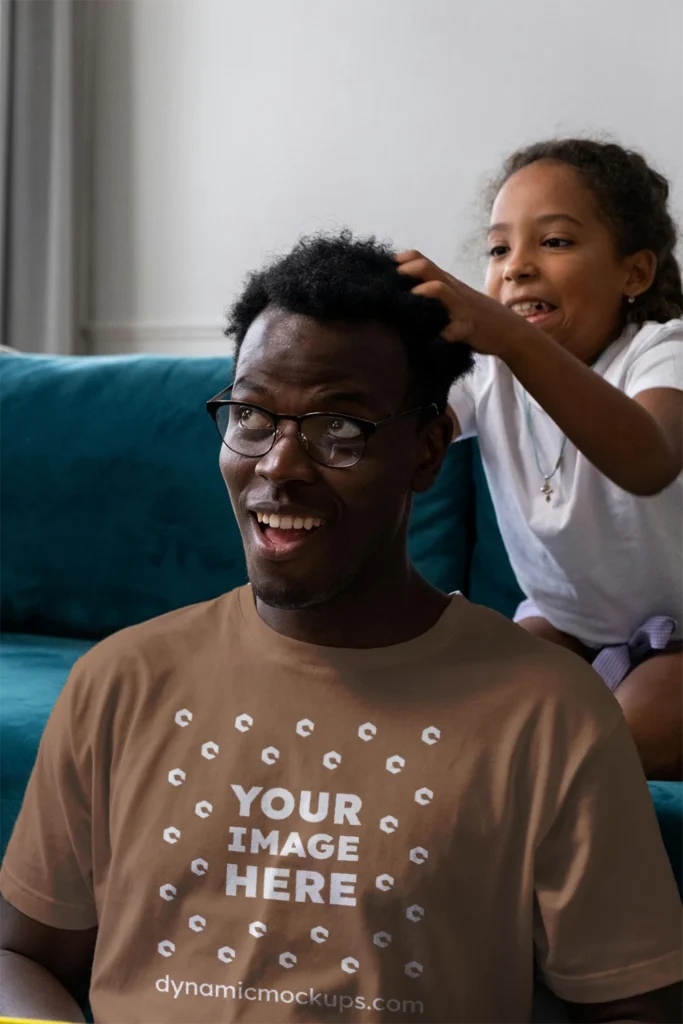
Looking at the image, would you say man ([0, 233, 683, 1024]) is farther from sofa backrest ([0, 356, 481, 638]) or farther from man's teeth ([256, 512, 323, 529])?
sofa backrest ([0, 356, 481, 638])

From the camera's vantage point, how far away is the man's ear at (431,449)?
38.7 inches

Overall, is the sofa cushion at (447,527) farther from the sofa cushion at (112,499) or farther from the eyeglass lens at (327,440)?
the eyeglass lens at (327,440)

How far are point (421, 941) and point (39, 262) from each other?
10.0 feet

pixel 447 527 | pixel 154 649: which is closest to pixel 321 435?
pixel 154 649

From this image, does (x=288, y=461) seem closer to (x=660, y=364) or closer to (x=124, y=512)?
(x=660, y=364)

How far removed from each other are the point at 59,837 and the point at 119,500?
111cm

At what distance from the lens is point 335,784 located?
0.89 metres

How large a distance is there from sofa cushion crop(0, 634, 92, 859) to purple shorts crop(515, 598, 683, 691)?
70cm

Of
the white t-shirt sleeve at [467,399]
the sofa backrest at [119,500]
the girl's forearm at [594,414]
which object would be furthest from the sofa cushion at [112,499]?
the girl's forearm at [594,414]

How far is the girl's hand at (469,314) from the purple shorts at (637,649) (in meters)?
0.49

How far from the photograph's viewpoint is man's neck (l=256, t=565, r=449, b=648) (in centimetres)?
96

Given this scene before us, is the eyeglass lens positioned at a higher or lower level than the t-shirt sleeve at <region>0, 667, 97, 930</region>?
higher

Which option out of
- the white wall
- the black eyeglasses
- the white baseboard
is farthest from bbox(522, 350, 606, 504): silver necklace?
the white baseboard

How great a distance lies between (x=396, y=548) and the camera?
0.98m
